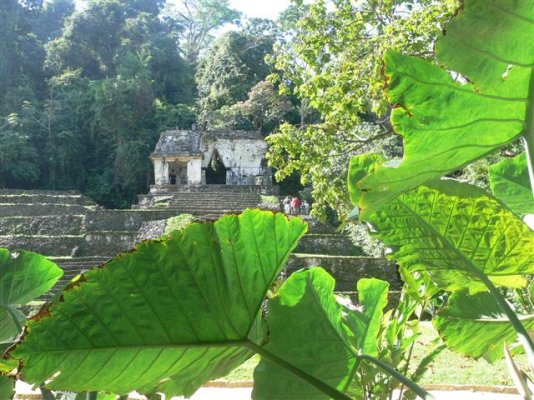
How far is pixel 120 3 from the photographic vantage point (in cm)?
3244

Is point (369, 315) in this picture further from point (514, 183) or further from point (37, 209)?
point (37, 209)

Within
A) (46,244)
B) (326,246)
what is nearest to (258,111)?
(46,244)

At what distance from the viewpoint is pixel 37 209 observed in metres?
17.5

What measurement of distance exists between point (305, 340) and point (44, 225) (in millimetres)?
15500

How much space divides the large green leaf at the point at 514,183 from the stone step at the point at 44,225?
14.9 m

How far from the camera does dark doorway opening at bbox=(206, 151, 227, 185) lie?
21.8 m

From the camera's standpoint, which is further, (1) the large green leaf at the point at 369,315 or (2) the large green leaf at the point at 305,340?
(1) the large green leaf at the point at 369,315

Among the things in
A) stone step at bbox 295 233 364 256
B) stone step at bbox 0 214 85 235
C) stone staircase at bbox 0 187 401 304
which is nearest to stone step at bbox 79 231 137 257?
stone staircase at bbox 0 187 401 304

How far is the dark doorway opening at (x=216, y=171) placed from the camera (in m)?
21.8

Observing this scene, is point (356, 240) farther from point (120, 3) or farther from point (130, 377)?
point (120, 3)

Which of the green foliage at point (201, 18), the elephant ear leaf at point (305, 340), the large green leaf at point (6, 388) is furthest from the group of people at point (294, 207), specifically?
the green foliage at point (201, 18)

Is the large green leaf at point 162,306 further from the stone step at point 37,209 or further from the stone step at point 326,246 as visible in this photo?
the stone step at point 37,209

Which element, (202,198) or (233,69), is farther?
(233,69)

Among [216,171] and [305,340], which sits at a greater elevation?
[305,340]
